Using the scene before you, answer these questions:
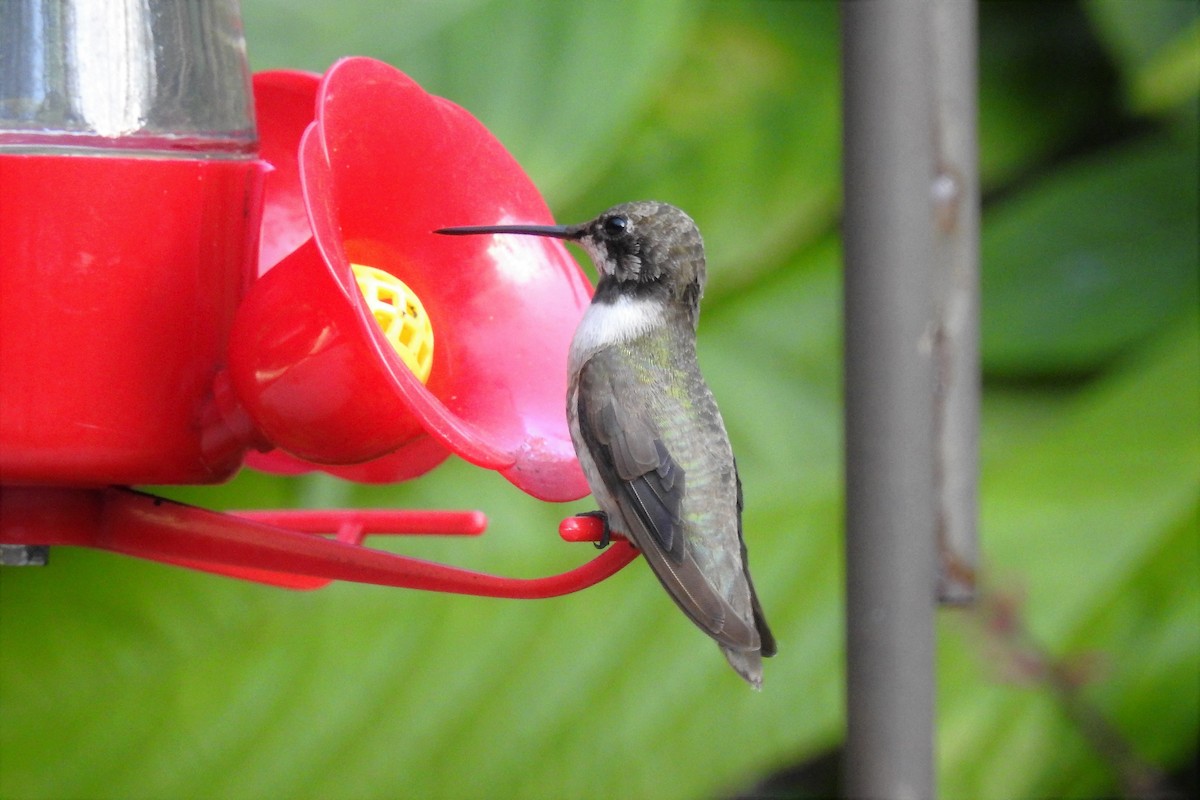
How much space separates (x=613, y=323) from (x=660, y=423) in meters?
0.19

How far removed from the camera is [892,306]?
170cm

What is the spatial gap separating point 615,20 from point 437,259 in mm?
1663

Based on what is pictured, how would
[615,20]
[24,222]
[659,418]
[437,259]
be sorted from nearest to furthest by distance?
[24,222] < [437,259] < [659,418] < [615,20]

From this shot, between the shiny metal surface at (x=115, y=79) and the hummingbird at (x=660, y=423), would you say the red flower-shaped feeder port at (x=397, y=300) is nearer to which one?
the hummingbird at (x=660, y=423)

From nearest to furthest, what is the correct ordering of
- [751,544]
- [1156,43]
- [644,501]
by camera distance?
1. [644,501]
2. [1156,43]
3. [751,544]

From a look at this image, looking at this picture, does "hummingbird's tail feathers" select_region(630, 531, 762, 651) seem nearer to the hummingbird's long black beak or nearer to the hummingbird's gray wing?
the hummingbird's gray wing

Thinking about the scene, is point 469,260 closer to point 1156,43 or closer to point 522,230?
point 522,230

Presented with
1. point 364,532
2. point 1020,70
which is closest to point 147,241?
point 364,532

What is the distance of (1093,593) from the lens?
3.46m

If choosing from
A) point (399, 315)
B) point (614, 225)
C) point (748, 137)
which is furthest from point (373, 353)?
point (748, 137)

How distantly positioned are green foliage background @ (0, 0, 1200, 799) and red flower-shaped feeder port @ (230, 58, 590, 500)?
1048 millimetres

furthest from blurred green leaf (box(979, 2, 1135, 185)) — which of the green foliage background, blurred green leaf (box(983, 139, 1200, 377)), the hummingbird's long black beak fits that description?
the hummingbird's long black beak

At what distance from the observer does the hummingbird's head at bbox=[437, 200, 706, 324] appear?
7.38 ft

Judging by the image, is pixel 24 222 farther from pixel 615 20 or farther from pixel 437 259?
pixel 615 20
